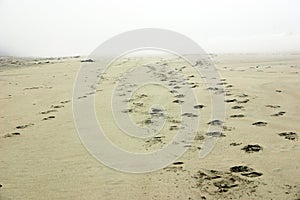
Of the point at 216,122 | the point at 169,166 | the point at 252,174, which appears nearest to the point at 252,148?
the point at 252,174

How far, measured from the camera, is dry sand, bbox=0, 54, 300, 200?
162 inches

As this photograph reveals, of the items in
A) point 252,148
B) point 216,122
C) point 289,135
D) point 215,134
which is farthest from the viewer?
point 216,122

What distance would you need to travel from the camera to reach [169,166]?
483 centimetres

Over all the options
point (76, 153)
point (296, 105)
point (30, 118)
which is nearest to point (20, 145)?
point (76, 153)

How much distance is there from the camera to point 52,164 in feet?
16.5

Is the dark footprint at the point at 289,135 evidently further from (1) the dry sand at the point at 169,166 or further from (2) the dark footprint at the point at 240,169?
(2) the dark footprint at the point at 240,169

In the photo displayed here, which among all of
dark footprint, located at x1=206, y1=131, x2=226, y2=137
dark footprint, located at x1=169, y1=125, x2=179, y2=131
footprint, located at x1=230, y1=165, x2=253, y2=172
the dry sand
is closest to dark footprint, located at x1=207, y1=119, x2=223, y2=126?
the dry sand

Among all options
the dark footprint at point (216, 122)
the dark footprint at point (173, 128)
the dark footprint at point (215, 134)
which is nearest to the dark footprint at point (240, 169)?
the dark footprint at point (215, 134)

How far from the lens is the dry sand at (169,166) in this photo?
13.5ft

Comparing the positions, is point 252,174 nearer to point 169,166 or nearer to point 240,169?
point 240,169

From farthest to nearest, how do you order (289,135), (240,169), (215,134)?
(215,134)
(289,135)
(240,169)

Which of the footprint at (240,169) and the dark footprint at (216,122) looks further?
the dark footprint at (216,122)

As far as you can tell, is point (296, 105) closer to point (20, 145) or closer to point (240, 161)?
point (240, 161)

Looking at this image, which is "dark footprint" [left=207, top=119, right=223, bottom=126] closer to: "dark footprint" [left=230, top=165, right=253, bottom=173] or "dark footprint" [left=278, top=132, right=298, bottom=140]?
"dark footprint" [left=278, top=132, right=298, bottom=140]
